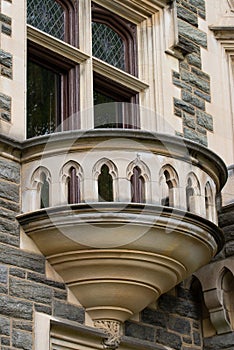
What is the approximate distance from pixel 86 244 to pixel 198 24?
424 cm

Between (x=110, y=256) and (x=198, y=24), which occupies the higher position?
(x=198, y=24)

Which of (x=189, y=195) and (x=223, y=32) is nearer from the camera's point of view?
(x=189, y=195)

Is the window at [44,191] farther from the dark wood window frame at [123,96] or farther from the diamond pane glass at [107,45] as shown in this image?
the diamond pane glass at [107,45]

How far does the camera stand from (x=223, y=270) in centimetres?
1131

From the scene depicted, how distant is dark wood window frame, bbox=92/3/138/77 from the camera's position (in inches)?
472

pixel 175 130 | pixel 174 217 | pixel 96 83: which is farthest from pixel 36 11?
pixel 174 217

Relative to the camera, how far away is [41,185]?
990cm

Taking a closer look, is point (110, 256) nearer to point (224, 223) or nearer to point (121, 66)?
point (224, 223)

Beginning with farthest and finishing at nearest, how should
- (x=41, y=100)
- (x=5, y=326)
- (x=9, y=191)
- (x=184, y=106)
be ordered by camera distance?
1. (x=184, y=106)
2. (x=41, y=100)
3. (x=9, y=191)
4. (x=5, y=326)

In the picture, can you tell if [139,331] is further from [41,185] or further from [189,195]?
[41,185]

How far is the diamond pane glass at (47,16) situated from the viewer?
36.7 feet

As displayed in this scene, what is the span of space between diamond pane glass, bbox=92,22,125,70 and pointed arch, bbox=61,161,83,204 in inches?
74.2

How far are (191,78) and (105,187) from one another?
237 cm

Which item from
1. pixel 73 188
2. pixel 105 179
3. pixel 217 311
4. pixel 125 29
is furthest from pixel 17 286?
pixel 125 29
